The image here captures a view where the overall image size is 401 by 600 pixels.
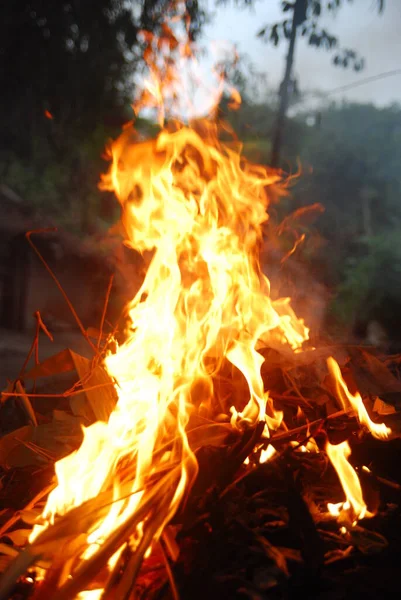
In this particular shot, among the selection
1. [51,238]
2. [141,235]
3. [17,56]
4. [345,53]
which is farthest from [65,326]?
[141,235]

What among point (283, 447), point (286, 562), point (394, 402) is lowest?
point (286, 562)

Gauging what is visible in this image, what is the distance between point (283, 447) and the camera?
A: 2887 mm

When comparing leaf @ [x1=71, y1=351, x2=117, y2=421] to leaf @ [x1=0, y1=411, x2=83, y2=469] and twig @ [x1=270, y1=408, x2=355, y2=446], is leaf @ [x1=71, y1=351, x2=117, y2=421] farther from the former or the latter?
twig @ [x1=270, y1=408, x2=355, y2=446]

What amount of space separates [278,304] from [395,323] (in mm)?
17530

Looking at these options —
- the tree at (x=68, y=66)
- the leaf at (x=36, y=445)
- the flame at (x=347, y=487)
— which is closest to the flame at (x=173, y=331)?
the flame at (x=347, y=487)

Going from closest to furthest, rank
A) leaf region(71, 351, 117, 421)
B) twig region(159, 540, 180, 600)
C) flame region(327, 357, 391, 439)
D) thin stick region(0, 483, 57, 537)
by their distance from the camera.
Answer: twig region(159, 540, 180, 600) < thin stick region(0, 483, 57, 537) < flame region(327, 357, 391, 439) < leaf region(71, 351, 117, 421)

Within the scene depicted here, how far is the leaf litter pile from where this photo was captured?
2.20 meters

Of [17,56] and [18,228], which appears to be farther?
[18,228]

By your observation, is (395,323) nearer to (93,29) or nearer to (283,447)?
(93,29)

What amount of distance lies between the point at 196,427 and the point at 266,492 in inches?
22.1

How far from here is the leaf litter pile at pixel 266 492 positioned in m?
2.20

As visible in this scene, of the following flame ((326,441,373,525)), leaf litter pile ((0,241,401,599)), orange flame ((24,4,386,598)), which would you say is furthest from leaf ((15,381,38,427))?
flame ((326,441,373,525))

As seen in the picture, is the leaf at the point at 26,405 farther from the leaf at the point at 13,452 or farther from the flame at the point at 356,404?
the flame at the point at 356,404

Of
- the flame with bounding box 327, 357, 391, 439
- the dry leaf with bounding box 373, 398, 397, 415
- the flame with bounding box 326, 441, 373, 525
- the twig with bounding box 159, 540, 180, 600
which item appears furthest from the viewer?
the dry leaf with bounding box 373, 398, 397, 415
